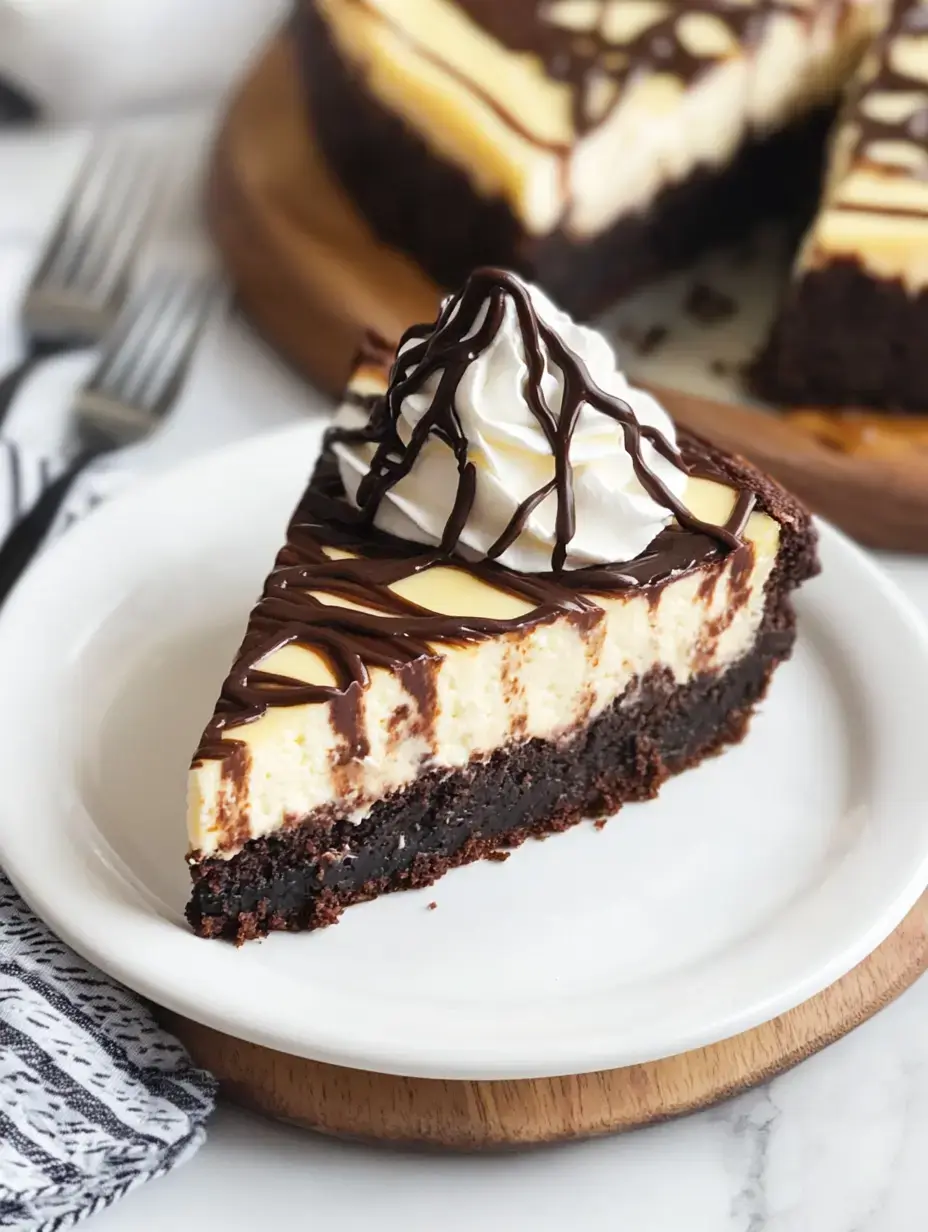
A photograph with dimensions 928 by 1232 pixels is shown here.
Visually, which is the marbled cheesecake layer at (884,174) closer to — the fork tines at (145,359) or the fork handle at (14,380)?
the fork tines at (145,359)

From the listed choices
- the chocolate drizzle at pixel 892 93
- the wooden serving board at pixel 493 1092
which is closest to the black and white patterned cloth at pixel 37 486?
the wooden serving board at pixel 493 1092

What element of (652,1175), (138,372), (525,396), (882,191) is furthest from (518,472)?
(882,191)

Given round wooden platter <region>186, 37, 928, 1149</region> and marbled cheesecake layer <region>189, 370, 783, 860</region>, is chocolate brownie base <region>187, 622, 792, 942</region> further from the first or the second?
round wooden platter <region>186, 37, 928, 1149</region>

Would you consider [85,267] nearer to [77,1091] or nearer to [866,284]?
[866,284]

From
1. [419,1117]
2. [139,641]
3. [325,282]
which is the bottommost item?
[419,1117]

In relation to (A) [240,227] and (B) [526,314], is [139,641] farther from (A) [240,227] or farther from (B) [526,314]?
(A) [240,227]

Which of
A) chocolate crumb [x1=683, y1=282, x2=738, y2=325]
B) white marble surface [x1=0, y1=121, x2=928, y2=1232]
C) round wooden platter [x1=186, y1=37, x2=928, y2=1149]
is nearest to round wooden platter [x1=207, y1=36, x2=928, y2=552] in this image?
round wooden platter [x1=186, y1=37, x2=928, y2=1149]

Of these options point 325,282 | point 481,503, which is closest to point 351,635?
point 481,503
